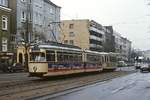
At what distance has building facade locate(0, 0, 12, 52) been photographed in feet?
205

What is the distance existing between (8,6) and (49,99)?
1935 inches

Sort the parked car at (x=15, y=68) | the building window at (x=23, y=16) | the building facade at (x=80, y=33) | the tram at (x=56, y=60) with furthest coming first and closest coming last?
the building facade at (x=80, y=33) → the building window at (x=23, y=16) → the parked car at (x=15, y=68) → the tram at (x=56, y=60)

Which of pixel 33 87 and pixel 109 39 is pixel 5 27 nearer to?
pixel 33 87

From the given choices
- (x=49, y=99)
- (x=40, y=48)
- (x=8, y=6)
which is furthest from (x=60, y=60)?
(x=8, y=6)

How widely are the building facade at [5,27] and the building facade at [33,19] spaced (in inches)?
127

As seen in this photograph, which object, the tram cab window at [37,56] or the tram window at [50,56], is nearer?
the tram cab window at [37,56]

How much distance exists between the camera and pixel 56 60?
36406 mm

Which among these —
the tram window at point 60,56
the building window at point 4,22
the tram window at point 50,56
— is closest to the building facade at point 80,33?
the building window at point 4,22

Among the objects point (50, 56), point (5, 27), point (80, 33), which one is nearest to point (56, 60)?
point (50, 56)

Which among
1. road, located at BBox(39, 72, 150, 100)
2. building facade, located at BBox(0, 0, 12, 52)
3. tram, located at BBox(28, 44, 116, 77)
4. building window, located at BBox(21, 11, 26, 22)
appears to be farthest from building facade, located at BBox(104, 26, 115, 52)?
road, located at BBox(39, 72, 150, 100)

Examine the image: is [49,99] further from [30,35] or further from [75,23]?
[75,23]

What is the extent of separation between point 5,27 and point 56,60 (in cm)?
2915

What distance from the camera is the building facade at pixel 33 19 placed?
224ft

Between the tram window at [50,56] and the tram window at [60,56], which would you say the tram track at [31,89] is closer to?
the tram window at [50,56]
